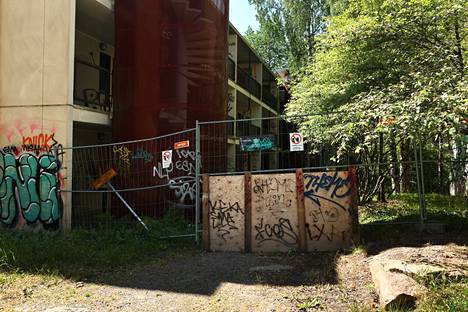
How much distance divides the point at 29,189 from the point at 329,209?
21.6ft

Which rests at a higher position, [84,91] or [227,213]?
[84,91]

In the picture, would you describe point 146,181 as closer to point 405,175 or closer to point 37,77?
point 37,77

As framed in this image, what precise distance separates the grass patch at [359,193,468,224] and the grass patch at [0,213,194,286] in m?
4.89

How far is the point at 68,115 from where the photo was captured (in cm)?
978

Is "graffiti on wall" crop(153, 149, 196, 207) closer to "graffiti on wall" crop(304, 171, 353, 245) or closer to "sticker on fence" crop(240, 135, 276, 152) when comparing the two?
"sticker on fence" crop(240, 135, 276, 152)

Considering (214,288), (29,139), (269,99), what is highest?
(269,99)

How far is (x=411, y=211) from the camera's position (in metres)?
11.6

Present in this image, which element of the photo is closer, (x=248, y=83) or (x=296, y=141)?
(x=296, y=141)

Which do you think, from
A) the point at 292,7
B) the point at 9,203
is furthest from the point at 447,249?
the point at 292,7

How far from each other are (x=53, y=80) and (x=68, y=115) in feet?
2.91

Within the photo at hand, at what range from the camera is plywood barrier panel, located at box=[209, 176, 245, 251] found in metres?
8.12

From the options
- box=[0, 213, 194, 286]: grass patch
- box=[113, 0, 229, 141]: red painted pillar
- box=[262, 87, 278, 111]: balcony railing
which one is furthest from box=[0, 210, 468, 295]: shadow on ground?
box=[262, 87, 278, 111]: balcony railing

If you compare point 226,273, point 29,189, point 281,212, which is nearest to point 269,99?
point 29,189

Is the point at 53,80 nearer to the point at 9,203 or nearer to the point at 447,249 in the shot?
the point at 9,203
